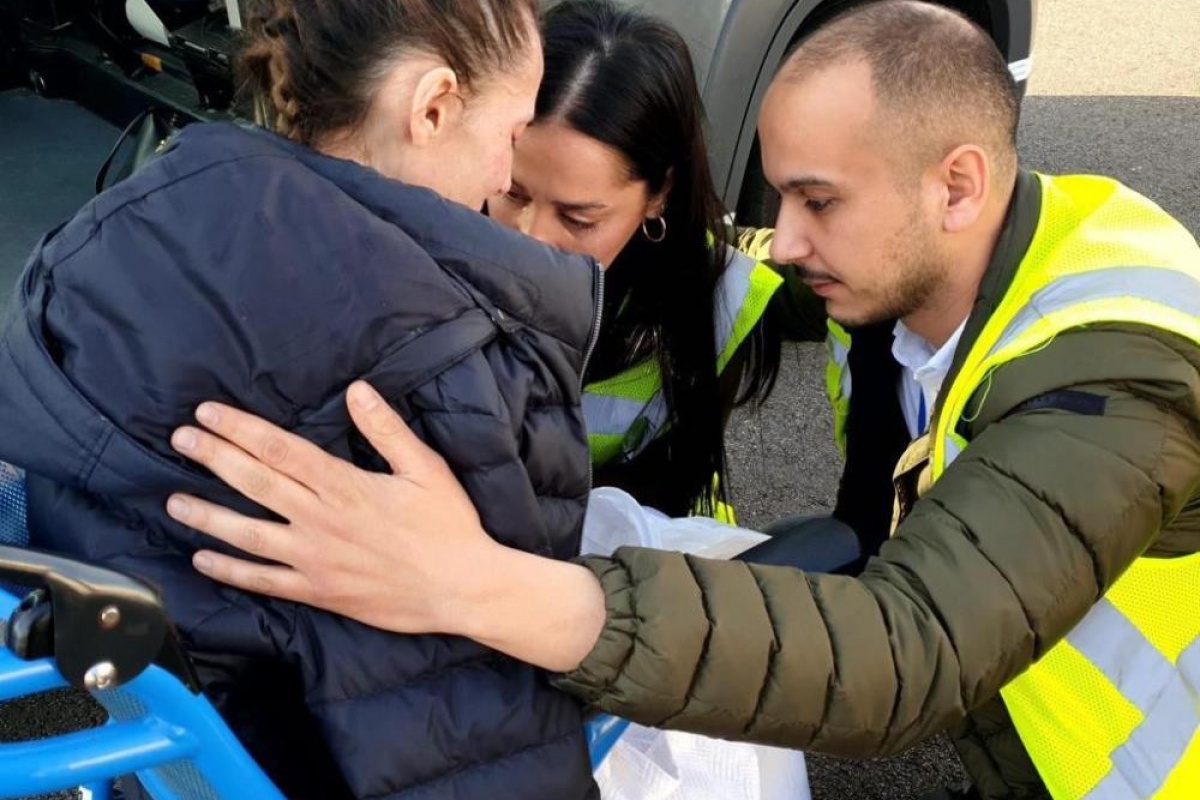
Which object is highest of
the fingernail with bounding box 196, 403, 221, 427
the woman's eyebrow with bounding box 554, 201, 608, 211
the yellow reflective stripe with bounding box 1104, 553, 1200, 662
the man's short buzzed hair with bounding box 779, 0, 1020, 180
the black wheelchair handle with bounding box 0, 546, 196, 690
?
the man's short buzzed hair with bounding box 779, 0, 1020, 180

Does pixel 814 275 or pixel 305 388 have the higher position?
pixel 305 388

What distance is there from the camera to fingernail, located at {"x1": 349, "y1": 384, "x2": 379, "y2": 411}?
1.10 m

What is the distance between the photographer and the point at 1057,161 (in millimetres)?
4969

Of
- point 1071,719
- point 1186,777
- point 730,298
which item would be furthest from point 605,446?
point 1186,777

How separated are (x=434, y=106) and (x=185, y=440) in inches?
18.0

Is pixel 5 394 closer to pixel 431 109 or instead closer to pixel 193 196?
pixel 193 196

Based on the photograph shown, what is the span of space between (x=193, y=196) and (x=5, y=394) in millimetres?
245

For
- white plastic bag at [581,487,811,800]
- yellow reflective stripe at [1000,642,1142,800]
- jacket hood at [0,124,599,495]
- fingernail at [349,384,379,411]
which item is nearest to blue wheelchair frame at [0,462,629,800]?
jacket hood at [0,124,599,495]

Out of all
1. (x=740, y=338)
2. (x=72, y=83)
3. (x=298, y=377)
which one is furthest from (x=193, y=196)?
(x=72, y=83)

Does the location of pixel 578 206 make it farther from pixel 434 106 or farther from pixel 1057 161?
pixel 1057 161

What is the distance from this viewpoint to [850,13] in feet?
6.37

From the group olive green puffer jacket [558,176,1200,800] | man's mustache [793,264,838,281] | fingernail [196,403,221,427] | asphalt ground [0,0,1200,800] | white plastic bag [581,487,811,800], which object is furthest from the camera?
asphalt ground [0,0,1200,800]

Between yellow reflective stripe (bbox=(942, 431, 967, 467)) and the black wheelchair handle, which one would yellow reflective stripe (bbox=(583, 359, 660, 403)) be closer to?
yellow reflective stripe (bbox=(942, 431, 967, 467))

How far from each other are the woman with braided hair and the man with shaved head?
0.13 ft
